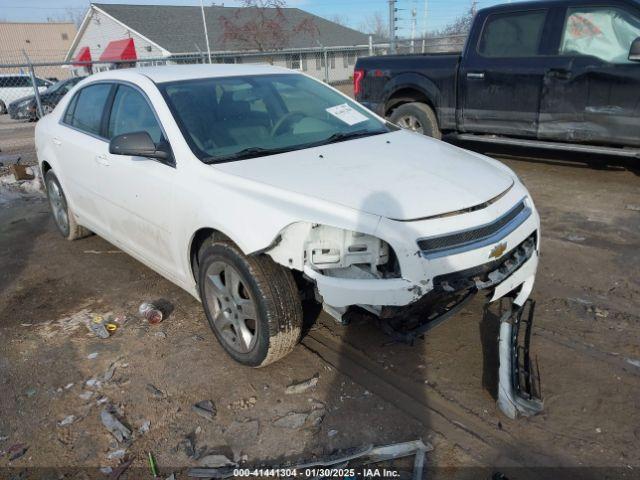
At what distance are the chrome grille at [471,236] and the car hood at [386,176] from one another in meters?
0.14

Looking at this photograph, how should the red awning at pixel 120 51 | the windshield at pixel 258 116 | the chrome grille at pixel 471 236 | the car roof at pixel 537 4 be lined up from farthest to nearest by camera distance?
the red awning at pixel 120 51 → the car roof at pixel 537 4 → the windshield at pixel 258 116 → the chrome grille at pixel 471 236

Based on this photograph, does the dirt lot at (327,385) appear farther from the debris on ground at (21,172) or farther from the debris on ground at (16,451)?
the debris on ground at (21,172)

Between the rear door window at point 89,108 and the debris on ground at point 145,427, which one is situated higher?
the rear door window at point 89,108

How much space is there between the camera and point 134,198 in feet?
12.4

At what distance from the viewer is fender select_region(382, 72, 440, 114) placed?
765 centimetres

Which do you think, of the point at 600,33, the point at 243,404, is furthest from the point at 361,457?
the point at 600,33

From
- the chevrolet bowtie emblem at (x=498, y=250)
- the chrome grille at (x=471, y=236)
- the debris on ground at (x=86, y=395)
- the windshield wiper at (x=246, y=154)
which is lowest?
the debris on ground at (x=86, y=395)

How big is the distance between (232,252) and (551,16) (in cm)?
570

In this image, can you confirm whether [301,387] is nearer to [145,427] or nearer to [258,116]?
[145,427]

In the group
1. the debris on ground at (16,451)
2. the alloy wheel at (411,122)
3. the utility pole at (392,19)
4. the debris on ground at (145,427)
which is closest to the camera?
the debris on ground at (16,451)

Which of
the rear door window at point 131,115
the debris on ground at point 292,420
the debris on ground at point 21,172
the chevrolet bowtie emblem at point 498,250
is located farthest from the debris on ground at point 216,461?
the debris on ground at point 21,172

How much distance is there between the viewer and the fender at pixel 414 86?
7.65 meters

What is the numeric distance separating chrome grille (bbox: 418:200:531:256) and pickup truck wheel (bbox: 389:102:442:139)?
4.89 metres

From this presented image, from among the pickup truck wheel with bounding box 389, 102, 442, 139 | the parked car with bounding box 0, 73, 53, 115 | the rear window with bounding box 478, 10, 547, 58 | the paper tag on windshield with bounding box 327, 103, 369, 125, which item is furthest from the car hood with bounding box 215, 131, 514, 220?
the parked car with bounding box 0, 73, 53, 115
